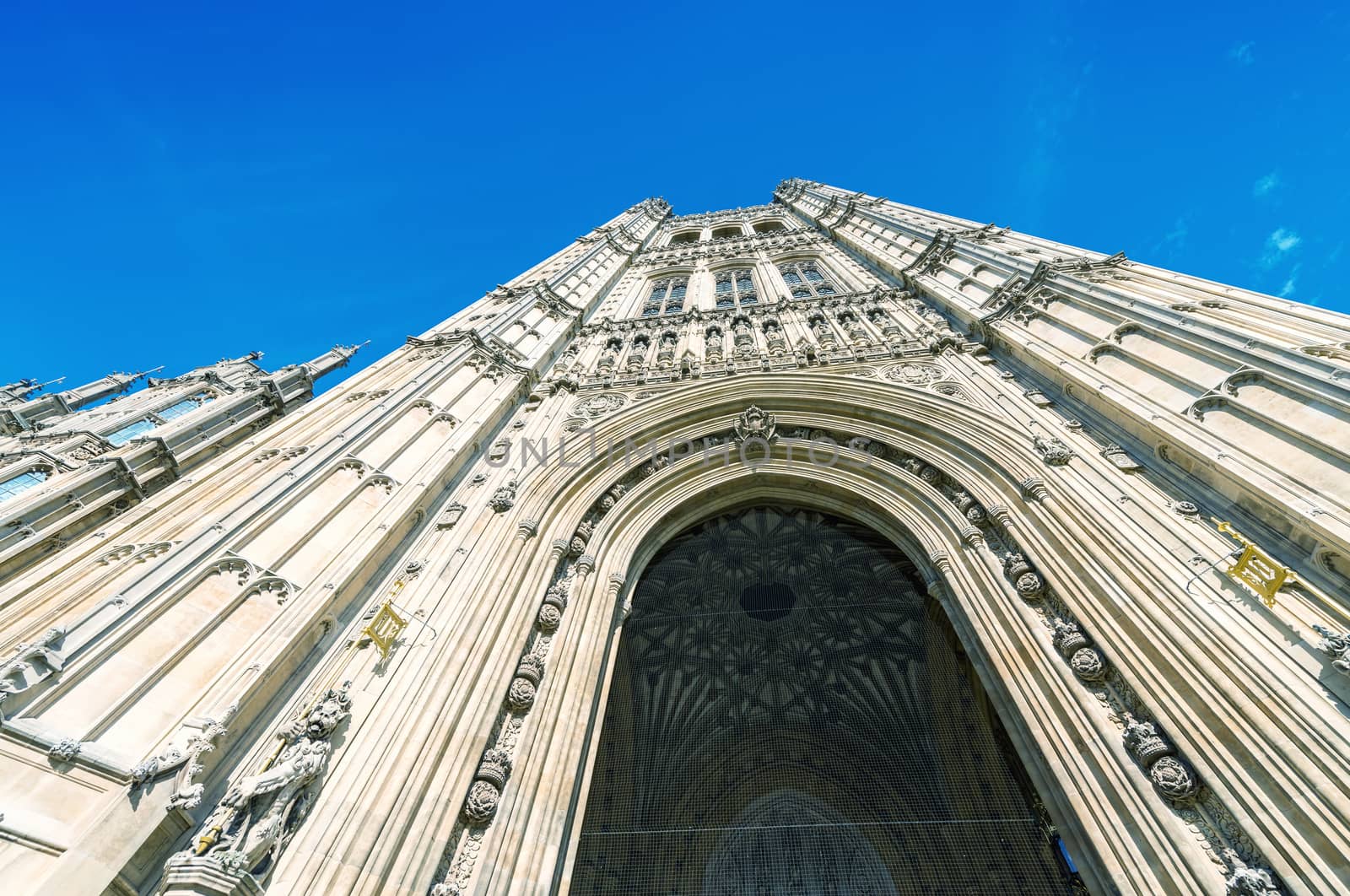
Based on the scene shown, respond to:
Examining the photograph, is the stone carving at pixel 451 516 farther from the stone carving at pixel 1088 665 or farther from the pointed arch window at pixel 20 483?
the stone carving at pixel 1088 665

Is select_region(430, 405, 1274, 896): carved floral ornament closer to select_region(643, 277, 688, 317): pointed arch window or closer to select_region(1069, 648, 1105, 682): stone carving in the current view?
select_region(1069, 648, 1105, 682): stone carving

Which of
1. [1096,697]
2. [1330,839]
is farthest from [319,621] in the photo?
[1330,839]

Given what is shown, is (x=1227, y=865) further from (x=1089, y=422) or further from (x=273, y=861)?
(x=273, y=861)

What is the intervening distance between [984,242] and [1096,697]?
1306cm

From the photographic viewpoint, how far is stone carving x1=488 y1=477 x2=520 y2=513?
29.3 feet

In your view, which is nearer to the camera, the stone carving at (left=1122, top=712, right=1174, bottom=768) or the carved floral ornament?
the carved floral ornament

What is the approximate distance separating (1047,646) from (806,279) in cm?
1686

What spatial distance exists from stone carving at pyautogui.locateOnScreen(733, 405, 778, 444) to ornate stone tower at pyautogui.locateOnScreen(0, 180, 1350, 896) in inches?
3.5

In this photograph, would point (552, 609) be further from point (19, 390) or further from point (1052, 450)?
point (19, 390)

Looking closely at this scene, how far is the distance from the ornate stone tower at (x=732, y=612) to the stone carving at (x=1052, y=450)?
47mm

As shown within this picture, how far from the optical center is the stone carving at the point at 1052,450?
8297 millimetres

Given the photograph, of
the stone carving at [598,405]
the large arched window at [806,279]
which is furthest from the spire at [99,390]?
the large arched window at [806,279]

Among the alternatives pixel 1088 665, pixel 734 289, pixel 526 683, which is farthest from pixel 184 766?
pixel 734 289

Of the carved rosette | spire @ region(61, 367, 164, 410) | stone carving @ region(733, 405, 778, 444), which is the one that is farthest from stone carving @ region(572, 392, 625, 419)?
spire @ region(61, 367, 164, 410)
